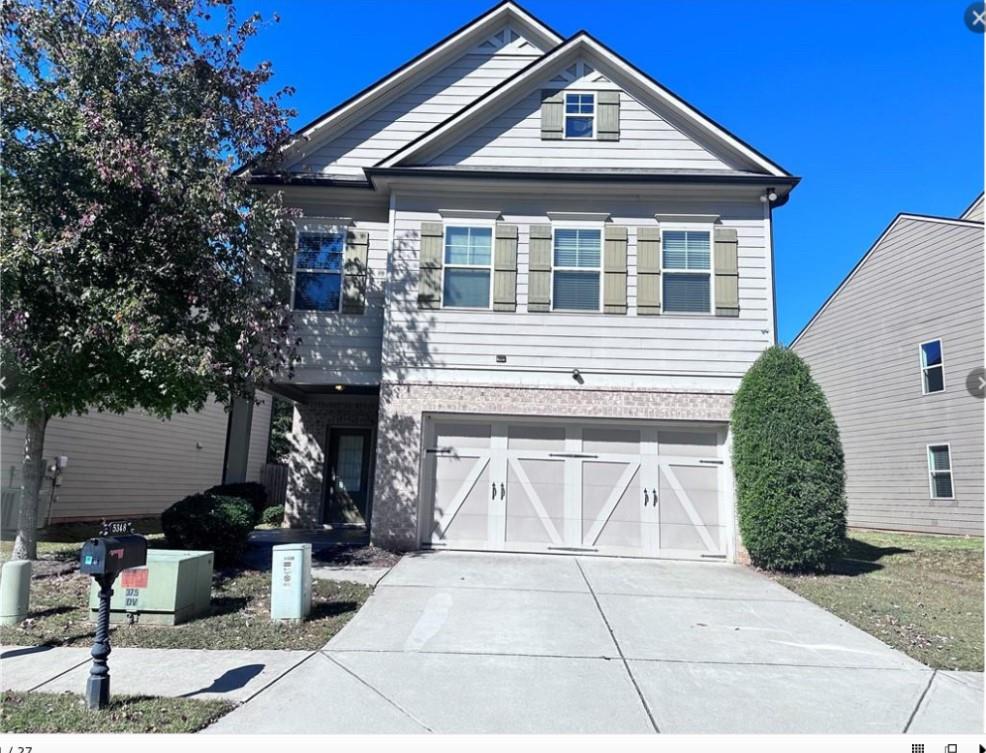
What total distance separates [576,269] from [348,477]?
650 centimetres

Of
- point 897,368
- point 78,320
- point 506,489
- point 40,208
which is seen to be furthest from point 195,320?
point 897,368

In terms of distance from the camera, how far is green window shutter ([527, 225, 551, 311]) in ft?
37.2

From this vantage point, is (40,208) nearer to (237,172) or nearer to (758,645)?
(237,172)

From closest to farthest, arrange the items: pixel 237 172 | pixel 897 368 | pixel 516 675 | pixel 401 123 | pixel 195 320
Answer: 1. pixel 516 675
2. pixel 195 320
3. pixel 237 172
4. pixel 401 123
5. pixel 897 368

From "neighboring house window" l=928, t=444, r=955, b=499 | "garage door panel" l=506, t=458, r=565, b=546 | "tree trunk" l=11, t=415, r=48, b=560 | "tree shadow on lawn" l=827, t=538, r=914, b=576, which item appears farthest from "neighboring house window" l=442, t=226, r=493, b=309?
→ "neighboring house window" l=928, t=444, r=955, b=499

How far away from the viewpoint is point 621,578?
927 cm

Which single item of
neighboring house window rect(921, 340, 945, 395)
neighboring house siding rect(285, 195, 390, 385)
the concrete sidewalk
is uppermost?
neighboring house window rect(921, 340, 945, 395)

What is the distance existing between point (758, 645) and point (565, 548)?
15.8 feet

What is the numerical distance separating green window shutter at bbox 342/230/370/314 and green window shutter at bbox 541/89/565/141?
372cm

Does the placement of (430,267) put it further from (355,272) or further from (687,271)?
(687,271)

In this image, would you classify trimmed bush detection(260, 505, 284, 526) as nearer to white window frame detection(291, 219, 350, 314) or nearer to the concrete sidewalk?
white window frame detection(291, 219, 350, 314)

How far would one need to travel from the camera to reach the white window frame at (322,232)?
464 inches

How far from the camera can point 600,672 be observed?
5430 mm

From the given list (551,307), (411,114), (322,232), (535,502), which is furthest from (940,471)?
(322,232)
